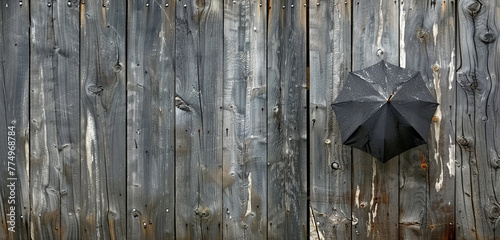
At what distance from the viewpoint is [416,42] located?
2.87 meters

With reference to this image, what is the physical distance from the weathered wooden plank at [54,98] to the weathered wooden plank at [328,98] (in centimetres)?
155

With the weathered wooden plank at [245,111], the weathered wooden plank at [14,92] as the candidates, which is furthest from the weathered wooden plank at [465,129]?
the weathered wooden plank at [14,92]

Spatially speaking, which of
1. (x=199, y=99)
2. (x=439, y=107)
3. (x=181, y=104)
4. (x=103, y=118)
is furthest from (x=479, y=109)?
(x=103, y=118)

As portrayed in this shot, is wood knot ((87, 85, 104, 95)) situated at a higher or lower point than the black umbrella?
higher

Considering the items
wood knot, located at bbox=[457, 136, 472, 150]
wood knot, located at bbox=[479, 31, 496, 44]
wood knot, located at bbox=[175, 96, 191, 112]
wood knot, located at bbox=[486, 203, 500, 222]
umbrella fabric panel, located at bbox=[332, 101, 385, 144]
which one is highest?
wood knot, located at bbox=[479, 31, 496, 44]

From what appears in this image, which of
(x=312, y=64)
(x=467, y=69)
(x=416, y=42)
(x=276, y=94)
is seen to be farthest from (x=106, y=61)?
(x=467, y=69)

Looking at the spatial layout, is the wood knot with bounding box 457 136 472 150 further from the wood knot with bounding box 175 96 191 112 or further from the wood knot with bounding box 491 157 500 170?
the wood knot with bounding box 175 96 191 112

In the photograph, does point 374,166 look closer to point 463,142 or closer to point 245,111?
point 463,142

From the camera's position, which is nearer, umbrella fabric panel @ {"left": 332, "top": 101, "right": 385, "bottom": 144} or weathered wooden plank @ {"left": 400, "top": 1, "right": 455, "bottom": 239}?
umbrella fabric panel @ {"left": 332, "top": 101, "right": 385, "bottom": 144}

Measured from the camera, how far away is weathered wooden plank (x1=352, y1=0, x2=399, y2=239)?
288 centimetres

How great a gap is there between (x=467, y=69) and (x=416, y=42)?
37 cm

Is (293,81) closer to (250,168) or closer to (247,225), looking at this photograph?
(250,168)

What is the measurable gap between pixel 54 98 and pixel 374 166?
214 cm


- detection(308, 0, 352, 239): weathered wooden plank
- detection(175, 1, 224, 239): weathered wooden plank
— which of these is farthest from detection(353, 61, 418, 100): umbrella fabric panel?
detection(175, 1, 224, 239): weathered wooden plank
